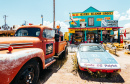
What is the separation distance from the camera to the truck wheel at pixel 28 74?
203 centimetres

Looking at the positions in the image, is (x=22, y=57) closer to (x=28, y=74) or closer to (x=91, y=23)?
(x=28, y=74)

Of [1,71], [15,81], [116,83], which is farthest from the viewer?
[116,83]

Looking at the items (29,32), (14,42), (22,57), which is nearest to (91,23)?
(29,32)

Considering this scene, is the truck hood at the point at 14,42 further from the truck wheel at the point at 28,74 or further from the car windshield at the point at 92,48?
the car windshield at the point at 92,48

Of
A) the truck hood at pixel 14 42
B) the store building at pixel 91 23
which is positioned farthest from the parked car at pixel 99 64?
the store building at pixel 91 23

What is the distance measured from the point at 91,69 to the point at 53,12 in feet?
40.1

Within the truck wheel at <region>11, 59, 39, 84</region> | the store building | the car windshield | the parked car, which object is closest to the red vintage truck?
the truck wheel at <region>11, 59, 39, 84</region>

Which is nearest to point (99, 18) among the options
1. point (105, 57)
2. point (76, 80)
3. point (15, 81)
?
point (105, 57)

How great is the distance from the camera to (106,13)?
19172mm

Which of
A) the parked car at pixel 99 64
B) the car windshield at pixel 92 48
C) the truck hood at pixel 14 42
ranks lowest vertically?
the parked car at pixel 99 64

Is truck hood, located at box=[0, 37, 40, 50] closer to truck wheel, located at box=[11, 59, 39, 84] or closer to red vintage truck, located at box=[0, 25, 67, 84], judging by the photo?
red vintage truck, located at box=[0, 25, 67, 84]

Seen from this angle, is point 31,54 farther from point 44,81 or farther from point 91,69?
point 91,69

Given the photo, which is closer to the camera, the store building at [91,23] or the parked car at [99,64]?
the parked car at [99,64]

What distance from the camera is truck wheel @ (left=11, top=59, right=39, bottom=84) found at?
2025 mm
